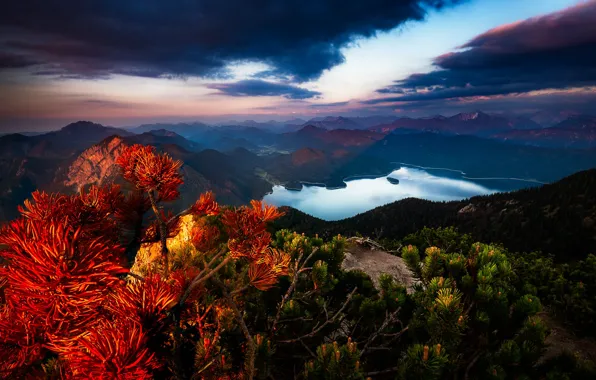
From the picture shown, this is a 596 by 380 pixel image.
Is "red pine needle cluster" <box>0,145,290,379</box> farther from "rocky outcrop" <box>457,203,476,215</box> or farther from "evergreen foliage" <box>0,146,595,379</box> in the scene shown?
"rocky outcrop" <box>457,203,476,215</box>

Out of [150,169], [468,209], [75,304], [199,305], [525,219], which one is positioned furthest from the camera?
[468,209]

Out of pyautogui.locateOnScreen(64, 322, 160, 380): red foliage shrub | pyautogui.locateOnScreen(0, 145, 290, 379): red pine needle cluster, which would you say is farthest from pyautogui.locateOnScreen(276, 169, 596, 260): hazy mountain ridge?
pyautogui.locateOnScreen(64, 322, 160, 380): red foliage shrub

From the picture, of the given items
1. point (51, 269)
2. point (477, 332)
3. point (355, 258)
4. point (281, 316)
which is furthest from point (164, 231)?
point (355, 258)

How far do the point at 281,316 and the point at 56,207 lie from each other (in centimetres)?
210

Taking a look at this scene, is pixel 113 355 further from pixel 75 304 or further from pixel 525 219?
pixel 525 219

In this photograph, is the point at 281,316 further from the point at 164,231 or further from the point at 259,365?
the point at 164,231

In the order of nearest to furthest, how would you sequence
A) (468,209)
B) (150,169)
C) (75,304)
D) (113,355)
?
(113,355) → (75,304) → (150,169) → (468,209)

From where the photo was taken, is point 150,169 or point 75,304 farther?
point 150,169

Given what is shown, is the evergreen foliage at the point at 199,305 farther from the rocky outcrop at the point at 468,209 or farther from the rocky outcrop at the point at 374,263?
the rocky outcrop at the point at 468,209

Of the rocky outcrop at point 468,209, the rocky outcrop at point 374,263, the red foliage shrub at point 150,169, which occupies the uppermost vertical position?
the red foliage shrub at point 150,169

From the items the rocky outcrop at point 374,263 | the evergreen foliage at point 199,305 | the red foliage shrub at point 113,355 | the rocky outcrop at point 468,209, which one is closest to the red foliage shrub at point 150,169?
the evergreen foliage at point 199,305

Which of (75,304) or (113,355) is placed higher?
(75,304)

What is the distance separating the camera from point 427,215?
104000mm

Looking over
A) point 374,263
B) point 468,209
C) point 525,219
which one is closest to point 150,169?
point 374,263
